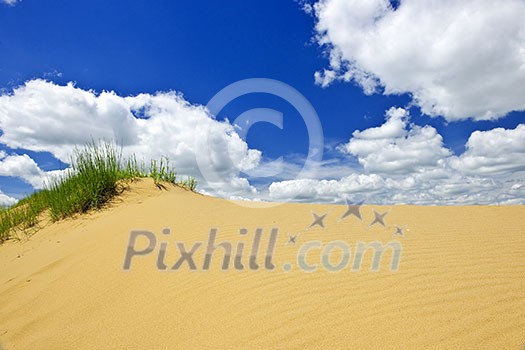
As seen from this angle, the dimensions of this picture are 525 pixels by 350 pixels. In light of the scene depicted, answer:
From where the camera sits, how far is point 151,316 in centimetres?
302

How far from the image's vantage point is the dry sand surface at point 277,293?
2.51 m

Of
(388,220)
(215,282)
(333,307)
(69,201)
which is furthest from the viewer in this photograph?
(69,201)

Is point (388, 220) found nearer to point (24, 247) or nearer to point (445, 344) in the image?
point (445, 344)

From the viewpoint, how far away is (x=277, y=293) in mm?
3152

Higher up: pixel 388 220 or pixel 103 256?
pixel 388 220

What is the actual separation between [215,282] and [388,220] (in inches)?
138

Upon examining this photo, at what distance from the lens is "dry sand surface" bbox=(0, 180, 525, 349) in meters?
2.51

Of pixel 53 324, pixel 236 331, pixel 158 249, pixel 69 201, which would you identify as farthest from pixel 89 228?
pixel 236 331

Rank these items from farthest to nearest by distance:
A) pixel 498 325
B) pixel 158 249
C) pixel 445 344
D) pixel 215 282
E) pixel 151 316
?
1. pixel 158 249
2. pixel 215 282
3. pixel 151 316
4. pixel 498 325
5. pixel 445 344

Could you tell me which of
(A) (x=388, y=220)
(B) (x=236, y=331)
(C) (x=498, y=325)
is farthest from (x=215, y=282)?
(A) (x=388, y=220)

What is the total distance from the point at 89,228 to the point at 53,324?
302 cm

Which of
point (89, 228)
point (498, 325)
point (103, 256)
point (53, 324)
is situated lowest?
point (53, 324)

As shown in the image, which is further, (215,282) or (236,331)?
(215,282)

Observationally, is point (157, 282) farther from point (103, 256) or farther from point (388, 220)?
point (388, 220)
